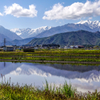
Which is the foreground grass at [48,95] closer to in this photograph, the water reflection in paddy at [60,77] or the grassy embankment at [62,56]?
the water reflection in paddy at [60,77]

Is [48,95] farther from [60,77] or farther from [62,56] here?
[62,56]

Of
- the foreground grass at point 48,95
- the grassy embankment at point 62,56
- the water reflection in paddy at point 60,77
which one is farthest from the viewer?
the grassy embankment at point 62,56

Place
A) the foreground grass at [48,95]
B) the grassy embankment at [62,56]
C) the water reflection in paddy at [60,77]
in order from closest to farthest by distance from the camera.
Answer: the foreground grass at [48,95] < the water reflection in paddy at [60,77] < the grassy embankment at [62,56]

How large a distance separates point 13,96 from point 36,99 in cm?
214

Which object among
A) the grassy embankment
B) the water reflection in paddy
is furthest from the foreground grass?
the grassy embankment

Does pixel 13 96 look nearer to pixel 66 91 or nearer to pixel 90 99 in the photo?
pixel 66 91

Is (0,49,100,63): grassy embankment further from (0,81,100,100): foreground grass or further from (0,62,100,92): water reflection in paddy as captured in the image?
(0,81,100,100): foreground grass

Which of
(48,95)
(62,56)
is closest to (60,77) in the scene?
(48,95)

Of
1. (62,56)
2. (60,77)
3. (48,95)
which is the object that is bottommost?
(60,77)

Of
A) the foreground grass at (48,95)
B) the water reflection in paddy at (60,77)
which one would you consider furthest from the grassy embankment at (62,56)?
the foreground grass at (48,95)

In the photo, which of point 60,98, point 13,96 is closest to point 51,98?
point 60,98

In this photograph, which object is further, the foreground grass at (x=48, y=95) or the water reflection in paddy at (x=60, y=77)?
the water reflection in paddy at (x=60, y=77)

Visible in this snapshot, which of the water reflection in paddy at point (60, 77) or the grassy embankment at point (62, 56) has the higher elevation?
the grassy embankment at point (62, 56)

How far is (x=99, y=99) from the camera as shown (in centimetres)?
1077
